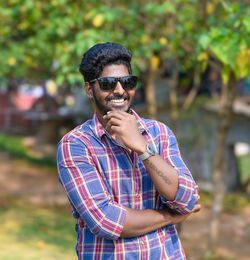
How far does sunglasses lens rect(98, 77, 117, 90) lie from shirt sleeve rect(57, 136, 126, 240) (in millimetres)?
253

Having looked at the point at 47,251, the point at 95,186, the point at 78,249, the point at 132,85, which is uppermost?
the point at 132,85

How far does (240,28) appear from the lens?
4.93 m

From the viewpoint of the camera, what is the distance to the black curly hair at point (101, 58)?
2675 mm

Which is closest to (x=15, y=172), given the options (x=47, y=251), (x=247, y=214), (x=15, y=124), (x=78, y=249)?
(x=247, y=214)

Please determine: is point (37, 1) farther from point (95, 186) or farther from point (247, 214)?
point (247, 214)

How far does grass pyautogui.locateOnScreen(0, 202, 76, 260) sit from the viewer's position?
8383 millimetres

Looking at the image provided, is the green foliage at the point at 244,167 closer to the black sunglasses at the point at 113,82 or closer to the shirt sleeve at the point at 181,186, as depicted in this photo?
the shirt sleeve at the point at 181,186

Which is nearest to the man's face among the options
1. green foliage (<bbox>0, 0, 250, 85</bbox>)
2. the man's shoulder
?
the man's shoulder

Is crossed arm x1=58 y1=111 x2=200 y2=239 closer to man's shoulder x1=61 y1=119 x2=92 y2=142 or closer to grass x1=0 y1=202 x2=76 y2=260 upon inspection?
man's shoulder x1=61 y1=119 x2=92 y2=142

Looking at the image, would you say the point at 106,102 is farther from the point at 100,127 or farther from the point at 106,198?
the point at 106,198

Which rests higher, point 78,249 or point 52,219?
point 78,249

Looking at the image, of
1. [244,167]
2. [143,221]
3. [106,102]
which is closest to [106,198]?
[143,221]

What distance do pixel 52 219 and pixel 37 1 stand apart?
5.13 metres

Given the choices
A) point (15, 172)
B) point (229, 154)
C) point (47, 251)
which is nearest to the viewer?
point (47, 251)
